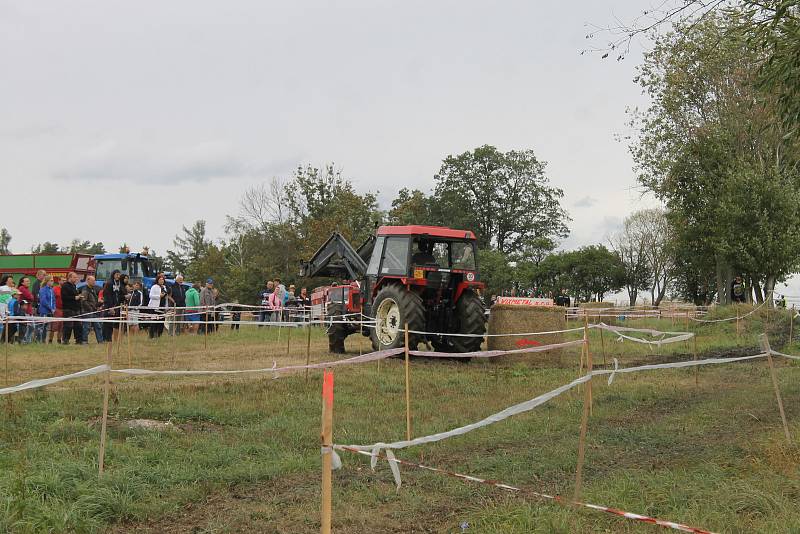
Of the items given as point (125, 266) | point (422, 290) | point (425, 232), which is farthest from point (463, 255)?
point (125, 266)

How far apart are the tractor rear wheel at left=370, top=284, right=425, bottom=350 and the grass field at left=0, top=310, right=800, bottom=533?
2.06m

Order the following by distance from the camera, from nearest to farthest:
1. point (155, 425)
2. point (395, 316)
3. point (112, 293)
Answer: point (155, 425), point (395, 316), point (112, 293)

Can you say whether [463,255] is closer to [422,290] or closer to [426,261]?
[426,261]

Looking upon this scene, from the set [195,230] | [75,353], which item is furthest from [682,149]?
[195,230]

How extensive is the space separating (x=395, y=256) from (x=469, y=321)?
1954mm

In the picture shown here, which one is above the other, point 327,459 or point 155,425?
point 327,459

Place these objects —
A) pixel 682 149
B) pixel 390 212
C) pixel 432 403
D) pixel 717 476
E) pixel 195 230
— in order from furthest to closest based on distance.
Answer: pixel 195 230 → pixel 390 212 → pixel 682 149 → pixel 432 403 → pixel 717 476

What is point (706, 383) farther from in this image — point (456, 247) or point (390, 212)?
point (390, 212)

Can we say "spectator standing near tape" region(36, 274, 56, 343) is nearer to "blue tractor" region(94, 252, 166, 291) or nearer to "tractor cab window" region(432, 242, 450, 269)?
"blue tractor" region(94, 252, 166, 291)

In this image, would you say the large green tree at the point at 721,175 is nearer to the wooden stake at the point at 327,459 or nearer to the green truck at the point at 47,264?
the green truck at the point at 47,264

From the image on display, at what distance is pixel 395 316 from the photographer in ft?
52.9

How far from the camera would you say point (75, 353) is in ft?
53.6

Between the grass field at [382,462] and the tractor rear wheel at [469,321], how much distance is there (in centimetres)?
269

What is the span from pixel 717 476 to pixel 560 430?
249cm
